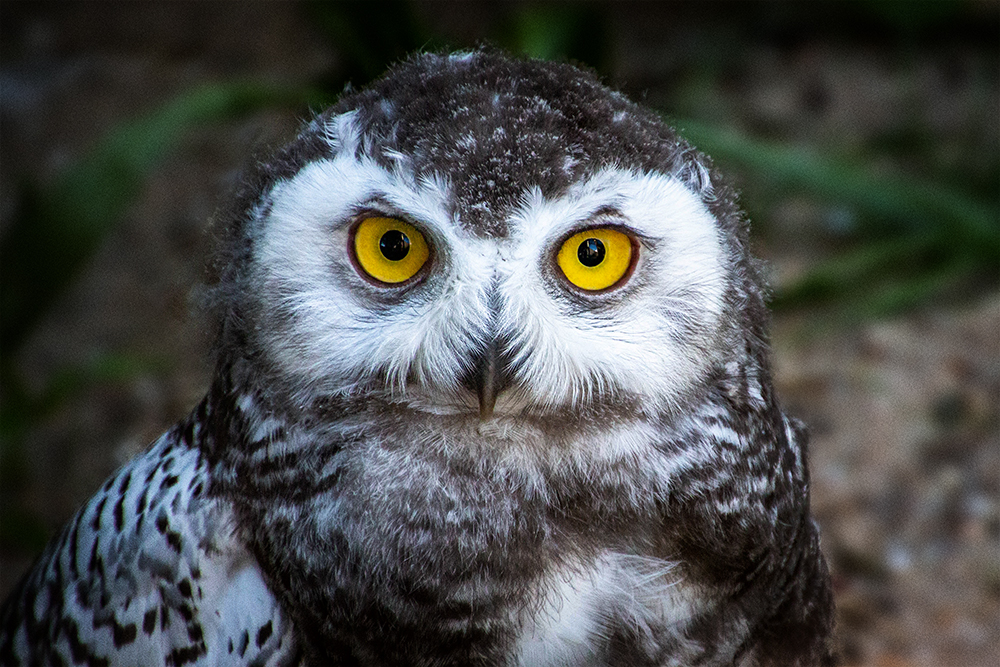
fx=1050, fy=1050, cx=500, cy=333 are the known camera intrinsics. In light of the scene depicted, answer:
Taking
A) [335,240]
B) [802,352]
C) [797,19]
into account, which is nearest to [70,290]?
[802,352]

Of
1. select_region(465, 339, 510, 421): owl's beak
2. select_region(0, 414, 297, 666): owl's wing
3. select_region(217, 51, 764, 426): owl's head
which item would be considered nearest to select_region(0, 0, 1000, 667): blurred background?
select_region(0, 414, 297, 666): owl's wing

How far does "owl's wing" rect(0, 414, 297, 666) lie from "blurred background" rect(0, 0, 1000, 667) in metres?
0.30

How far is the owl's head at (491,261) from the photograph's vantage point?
59.0 inches

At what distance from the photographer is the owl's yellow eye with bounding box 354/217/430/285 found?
152 cm

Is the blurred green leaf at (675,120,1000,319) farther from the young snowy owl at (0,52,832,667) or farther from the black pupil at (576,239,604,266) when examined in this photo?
the black pupil at (576,239,604,266)

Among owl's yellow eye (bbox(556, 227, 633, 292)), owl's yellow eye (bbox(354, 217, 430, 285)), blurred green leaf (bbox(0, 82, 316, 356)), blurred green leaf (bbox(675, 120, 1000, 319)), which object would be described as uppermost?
blurred green leaf (bbox(675, 120, 1000, 319))

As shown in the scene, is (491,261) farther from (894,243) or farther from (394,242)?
(894,243)

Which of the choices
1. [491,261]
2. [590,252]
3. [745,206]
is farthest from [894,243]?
[491,261]

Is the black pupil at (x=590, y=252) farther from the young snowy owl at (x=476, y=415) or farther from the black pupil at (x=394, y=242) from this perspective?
the black pupil at (x=394, y=242)

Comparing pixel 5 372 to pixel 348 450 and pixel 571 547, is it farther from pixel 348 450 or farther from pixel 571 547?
pixel 571 547

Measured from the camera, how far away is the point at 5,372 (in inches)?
138

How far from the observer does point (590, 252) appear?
1.52 meters

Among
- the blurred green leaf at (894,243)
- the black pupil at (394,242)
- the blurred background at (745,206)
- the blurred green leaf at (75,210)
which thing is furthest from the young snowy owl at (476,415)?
the blurred green leaf at (894,243)

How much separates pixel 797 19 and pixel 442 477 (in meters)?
4.46
